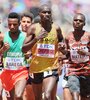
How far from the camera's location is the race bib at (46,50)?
27.5 ft

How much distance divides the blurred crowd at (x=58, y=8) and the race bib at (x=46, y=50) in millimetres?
4503

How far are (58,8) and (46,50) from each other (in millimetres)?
4709

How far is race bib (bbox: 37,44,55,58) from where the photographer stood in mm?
8391

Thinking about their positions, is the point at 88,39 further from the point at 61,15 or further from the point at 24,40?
the point at 61,15

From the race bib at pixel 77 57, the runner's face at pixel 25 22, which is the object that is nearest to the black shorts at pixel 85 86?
the race bib at pixel 77 57

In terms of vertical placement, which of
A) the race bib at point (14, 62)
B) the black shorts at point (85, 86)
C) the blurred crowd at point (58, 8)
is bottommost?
the black shorts at point (85, 86)

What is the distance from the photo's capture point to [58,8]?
1298 cm

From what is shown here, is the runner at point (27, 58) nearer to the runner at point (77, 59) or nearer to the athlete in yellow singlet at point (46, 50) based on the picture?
the athlete in yellow singlet at point (46, 50)

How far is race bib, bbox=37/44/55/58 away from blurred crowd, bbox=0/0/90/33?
4503 mm

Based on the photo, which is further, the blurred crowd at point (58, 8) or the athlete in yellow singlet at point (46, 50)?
the blurred crowd at point (58, 8)

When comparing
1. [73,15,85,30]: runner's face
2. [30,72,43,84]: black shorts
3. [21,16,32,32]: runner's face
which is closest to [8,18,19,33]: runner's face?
[30,72,43,84]: black shorts

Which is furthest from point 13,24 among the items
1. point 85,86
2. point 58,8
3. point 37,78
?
point 58,8

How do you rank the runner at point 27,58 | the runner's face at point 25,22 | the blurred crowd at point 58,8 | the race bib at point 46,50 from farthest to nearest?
the blurred crowd at point 58,8 < the runner's face at point 25,22 < the runner at point 27,58 < the race bib at point 46,50

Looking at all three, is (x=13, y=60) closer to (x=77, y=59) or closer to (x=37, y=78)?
(x=37, y=78)
